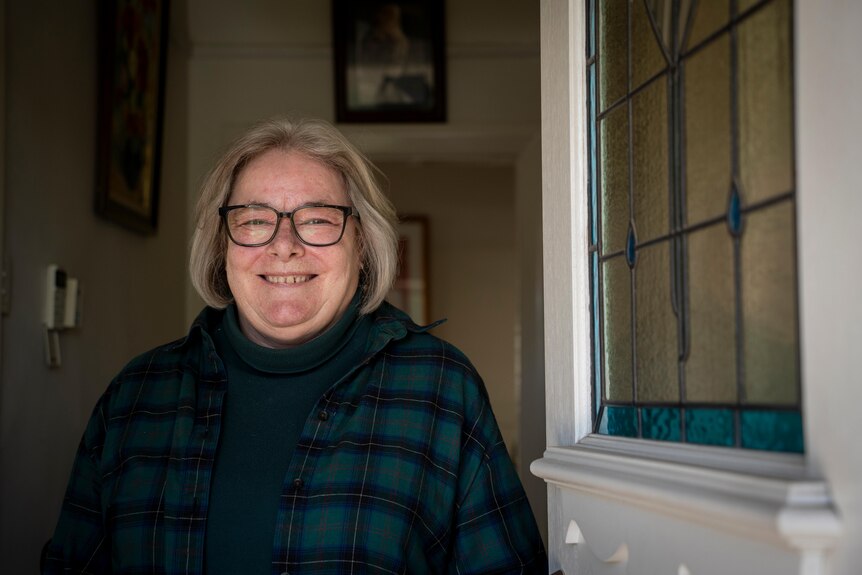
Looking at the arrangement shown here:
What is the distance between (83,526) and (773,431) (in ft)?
4.67

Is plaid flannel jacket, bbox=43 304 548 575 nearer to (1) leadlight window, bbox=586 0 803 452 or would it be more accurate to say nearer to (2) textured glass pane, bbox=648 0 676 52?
(1) leadlight window, bbox=586 0 803 452

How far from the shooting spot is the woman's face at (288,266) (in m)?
1.85

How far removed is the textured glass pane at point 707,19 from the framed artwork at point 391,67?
322 cm

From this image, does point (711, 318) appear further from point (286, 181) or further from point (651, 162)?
point (286, 181)

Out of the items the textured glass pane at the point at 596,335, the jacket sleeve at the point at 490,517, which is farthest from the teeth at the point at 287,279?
the textured glass pane at the point at 596,335

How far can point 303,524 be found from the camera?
167 centimetres

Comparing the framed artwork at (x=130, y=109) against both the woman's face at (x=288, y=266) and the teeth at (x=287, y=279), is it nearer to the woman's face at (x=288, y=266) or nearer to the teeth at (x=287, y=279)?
the woman's face at (x=288, y=266)

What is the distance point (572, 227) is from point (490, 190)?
244 inches

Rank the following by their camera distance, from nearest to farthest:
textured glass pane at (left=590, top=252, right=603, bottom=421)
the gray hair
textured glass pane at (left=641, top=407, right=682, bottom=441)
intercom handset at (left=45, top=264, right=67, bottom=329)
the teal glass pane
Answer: textured glass pane at (left=641, top=407, right=682, bottom=441) < the teal glass pane < textured glass pane at (left=590, top=252, right=603, bottom=421) < the gray hair < intercom handset at (left=45, top=264, right=67, bottom=329)

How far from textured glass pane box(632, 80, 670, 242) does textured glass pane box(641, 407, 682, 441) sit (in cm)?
21

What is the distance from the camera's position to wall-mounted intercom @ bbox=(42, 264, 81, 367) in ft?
8.30

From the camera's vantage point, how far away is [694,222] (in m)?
1.04

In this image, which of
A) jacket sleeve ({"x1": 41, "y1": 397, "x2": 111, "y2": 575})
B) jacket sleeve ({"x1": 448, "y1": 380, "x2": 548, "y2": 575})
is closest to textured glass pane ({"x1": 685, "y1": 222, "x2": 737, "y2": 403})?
jacket sleeve ({"x1": 448, "y1": 380, "x2": 548, "y2": 575})

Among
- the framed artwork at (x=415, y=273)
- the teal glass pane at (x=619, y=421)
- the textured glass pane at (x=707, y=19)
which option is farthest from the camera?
the framed artwork at (x=415, y=273)
